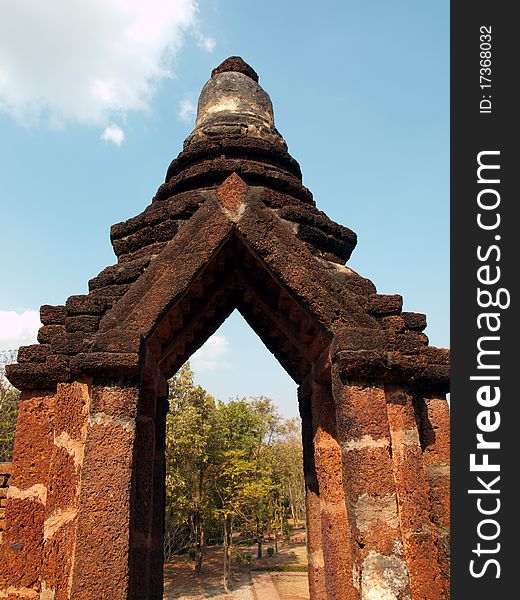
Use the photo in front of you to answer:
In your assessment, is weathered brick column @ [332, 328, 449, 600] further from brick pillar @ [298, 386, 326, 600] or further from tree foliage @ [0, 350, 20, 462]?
tree foliage @ [0, 350, 20, 462]

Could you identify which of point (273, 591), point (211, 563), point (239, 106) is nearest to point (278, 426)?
point (211, 563)

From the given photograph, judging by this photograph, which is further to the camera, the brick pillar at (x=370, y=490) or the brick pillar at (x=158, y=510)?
the brick pillar at (x=158, y=510)

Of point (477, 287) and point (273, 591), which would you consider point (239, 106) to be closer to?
point (477, 287)

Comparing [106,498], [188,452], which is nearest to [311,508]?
[106,498]

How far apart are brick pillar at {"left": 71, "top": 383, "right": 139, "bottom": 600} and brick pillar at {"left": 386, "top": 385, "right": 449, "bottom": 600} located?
6.20ft

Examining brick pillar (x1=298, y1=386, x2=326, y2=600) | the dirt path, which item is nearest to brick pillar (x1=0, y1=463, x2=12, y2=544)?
brick pillar (x1=298, y1=386, x2=326, y2=600)

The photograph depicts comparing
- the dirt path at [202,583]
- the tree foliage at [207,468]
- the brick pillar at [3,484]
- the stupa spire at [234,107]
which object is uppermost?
the stupa spire at [234,107]

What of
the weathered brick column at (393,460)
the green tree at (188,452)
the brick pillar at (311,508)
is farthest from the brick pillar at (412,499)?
the green tree at (188,452)

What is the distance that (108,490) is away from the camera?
2.97 meters

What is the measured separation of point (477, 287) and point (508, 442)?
101 cm

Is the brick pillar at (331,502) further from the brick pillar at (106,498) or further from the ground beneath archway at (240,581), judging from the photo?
the ground beneath archway at (240,581)

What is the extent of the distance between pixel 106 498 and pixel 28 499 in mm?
699

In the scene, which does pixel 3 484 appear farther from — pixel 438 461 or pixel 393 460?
pixel 438 461

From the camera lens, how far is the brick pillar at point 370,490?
299cm
